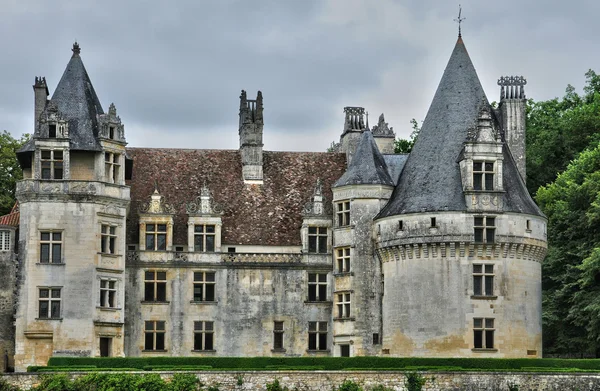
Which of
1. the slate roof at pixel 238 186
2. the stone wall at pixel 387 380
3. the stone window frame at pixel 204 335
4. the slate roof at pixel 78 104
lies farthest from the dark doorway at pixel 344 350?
the slate roof at pixel 78 104

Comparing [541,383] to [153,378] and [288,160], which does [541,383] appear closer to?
[153,378]

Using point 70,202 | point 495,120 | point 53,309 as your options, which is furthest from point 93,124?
point 495,120

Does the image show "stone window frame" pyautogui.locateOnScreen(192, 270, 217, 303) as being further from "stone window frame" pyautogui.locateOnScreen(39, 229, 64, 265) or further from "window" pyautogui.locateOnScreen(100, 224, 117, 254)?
"stone window frame" pyautogui.locateOnScreen(39, 229, 64, 265)

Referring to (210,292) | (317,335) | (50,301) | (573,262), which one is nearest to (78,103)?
(50,301)

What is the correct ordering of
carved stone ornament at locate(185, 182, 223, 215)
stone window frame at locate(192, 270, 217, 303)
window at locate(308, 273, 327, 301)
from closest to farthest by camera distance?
stone window frame at locate(192, 270, 217, 303) < carved stone ornament at locate(185, 182, 223, 215) < window at locate(308, 273, 327, 301)

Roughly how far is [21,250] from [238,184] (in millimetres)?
11711

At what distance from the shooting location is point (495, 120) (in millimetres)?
64312

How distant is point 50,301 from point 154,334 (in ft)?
18.2

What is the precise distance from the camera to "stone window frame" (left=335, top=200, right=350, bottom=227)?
64.1m

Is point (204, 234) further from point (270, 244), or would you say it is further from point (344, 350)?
point (344, 350)

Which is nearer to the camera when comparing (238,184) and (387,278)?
(387,278)

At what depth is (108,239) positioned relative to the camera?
61250 mm

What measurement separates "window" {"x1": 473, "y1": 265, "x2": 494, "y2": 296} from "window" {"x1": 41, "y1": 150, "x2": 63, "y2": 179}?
17939mm

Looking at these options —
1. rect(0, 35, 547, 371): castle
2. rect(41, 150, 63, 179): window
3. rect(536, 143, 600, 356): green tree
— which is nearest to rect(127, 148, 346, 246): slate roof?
rect(0, 35, 547, 371): castle
